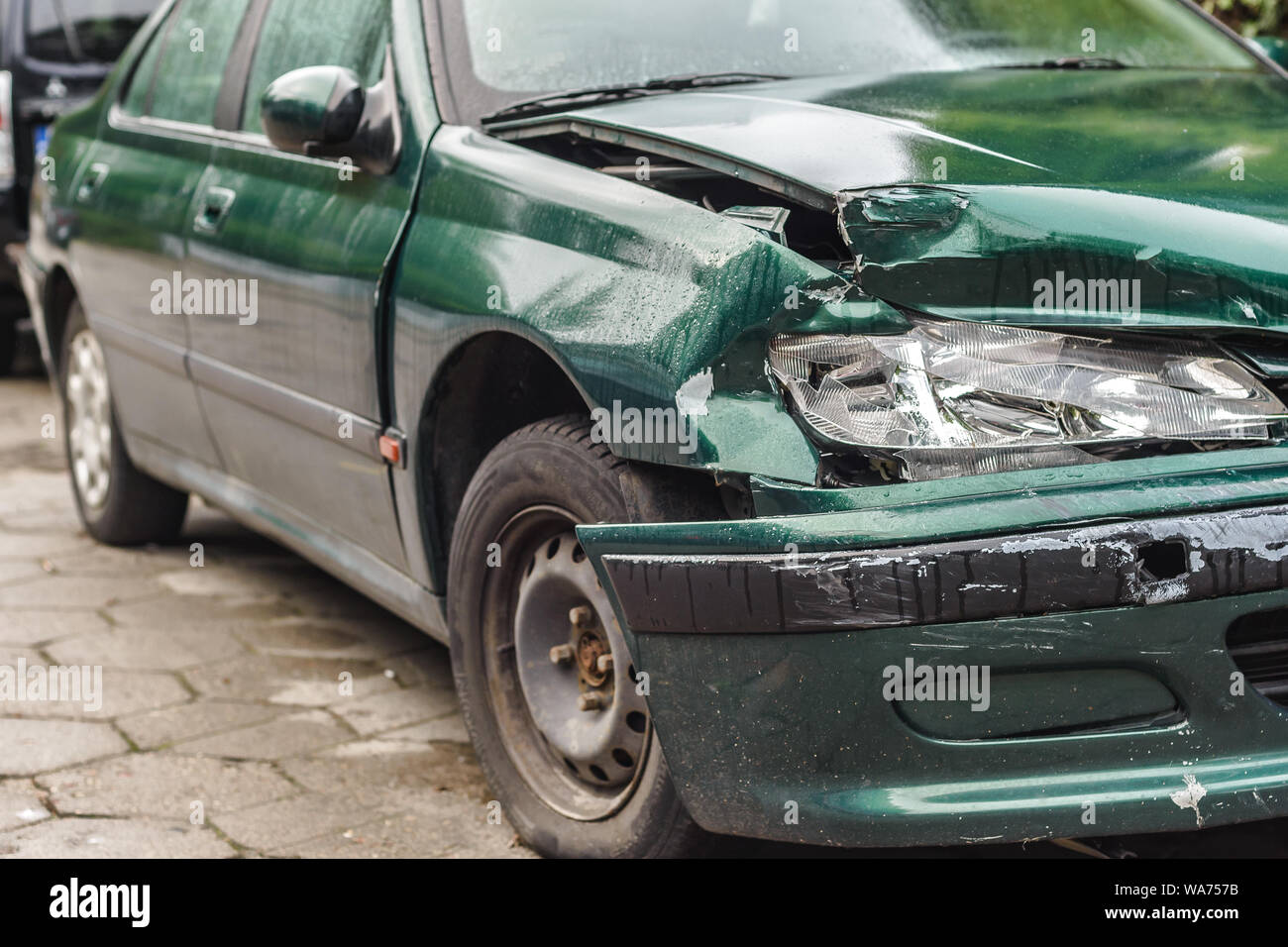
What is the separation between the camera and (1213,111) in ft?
9.06

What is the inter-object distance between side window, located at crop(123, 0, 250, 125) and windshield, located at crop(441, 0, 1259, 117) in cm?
115

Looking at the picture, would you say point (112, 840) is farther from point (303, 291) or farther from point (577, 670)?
point (303, 291)

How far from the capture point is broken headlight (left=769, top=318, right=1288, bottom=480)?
209 cm

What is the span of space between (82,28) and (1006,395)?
7.16m

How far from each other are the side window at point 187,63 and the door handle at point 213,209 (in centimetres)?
33

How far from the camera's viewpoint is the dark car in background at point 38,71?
7863 mm

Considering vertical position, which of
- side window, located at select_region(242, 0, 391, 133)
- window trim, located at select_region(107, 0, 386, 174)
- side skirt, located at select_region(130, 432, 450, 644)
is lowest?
side skirt, located at select_region(130, 432, 450, 644)

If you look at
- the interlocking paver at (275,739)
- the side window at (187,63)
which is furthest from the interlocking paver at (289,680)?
the side window at (187,63)

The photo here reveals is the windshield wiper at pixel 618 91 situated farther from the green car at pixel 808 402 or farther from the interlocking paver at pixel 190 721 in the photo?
the interlocking paver at pixel 190 721

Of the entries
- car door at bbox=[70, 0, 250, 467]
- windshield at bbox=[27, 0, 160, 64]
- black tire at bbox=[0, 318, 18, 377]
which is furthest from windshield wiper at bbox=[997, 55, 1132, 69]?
black tire at bbox=[0, 318, 18, 377]

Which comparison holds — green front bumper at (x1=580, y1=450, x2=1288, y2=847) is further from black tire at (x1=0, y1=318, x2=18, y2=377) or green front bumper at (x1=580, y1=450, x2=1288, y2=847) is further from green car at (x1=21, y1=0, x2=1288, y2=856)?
black tire at (x1=0, y1=318, x2=18, y2=377)

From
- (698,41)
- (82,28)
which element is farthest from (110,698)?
(82,28)

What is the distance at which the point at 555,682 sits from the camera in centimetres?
271
